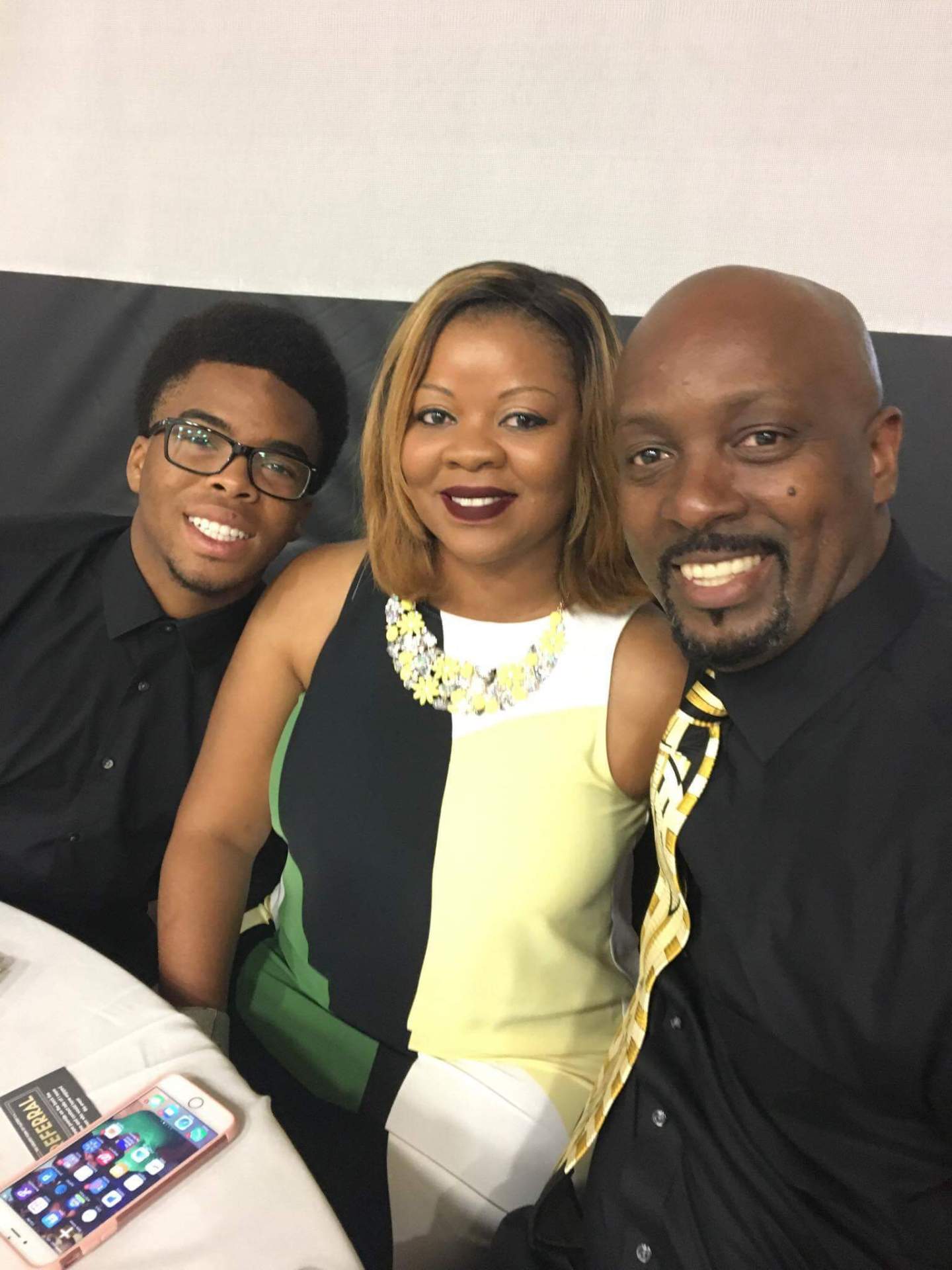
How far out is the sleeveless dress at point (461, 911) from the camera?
111 cm

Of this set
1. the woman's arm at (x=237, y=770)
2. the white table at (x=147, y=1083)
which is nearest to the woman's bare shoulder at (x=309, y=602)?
the woman's arm at (x=237, y=770)

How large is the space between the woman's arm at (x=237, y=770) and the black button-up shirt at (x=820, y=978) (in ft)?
2.03

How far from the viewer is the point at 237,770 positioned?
127 cm

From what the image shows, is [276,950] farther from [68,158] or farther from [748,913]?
[68,158]

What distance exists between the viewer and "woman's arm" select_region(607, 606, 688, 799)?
3.66 feet

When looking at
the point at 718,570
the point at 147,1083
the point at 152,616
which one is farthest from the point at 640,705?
the point at 152,616

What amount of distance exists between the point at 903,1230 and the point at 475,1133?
51 centimetres

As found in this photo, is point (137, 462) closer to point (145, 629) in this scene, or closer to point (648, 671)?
point (145, 629)

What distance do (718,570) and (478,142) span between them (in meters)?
1.14

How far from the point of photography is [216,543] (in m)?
1.34

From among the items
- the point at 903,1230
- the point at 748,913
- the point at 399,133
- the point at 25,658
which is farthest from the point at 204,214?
the point at 903,1230

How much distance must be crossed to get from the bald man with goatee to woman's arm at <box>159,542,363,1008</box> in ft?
1.81

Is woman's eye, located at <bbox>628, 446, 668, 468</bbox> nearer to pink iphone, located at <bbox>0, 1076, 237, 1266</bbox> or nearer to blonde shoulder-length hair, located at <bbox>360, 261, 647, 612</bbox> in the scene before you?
blonde shoulder-length hair, located at <bbox>360, 261, 647, 612</bbox>

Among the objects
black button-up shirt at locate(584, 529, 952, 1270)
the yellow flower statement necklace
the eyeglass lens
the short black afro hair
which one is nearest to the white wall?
the short black afro hair
